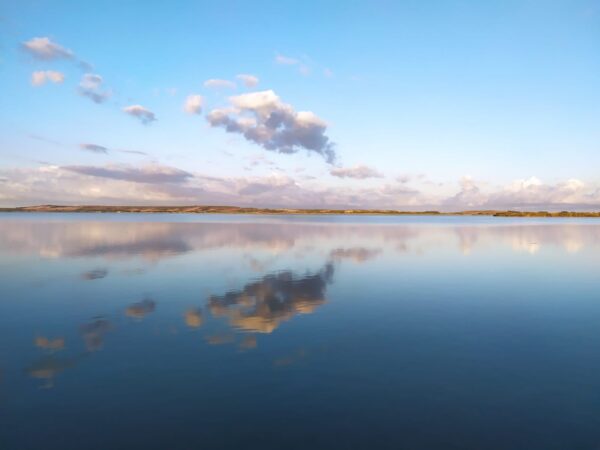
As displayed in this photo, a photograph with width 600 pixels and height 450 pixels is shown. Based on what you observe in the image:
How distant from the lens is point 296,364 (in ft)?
42.6

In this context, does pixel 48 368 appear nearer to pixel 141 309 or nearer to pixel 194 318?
pixel 194 318

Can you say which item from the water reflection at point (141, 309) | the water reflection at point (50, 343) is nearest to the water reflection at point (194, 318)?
the water reflection at point (141, 309)

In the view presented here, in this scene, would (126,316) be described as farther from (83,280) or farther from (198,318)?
(83,280)

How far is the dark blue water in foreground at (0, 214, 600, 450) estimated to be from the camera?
9.32 meters

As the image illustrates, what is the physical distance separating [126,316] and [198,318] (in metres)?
3.51

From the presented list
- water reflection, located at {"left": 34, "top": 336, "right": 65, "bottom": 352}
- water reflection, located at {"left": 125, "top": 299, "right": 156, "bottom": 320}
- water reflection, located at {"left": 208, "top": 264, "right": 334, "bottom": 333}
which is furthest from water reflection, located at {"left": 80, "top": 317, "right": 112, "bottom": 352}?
water reflection, located at {"left": 208, "top": 264, "right": 334, "bottom": 333}

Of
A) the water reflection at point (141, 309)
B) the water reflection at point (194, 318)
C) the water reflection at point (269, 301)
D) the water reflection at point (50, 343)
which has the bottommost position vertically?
the water reflection at point (50, 343)

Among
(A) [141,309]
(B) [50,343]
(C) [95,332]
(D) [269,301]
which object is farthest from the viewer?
(D) [269,301]

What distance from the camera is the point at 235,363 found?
13.0 m

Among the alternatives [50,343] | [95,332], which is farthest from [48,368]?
[95,332]

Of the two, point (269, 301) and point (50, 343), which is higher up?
point (269, 301)

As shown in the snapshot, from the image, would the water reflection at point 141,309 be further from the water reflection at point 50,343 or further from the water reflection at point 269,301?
the water reflection at point 50,343

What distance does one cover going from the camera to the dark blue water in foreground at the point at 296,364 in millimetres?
9320

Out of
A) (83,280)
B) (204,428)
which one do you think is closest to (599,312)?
(204,428)
